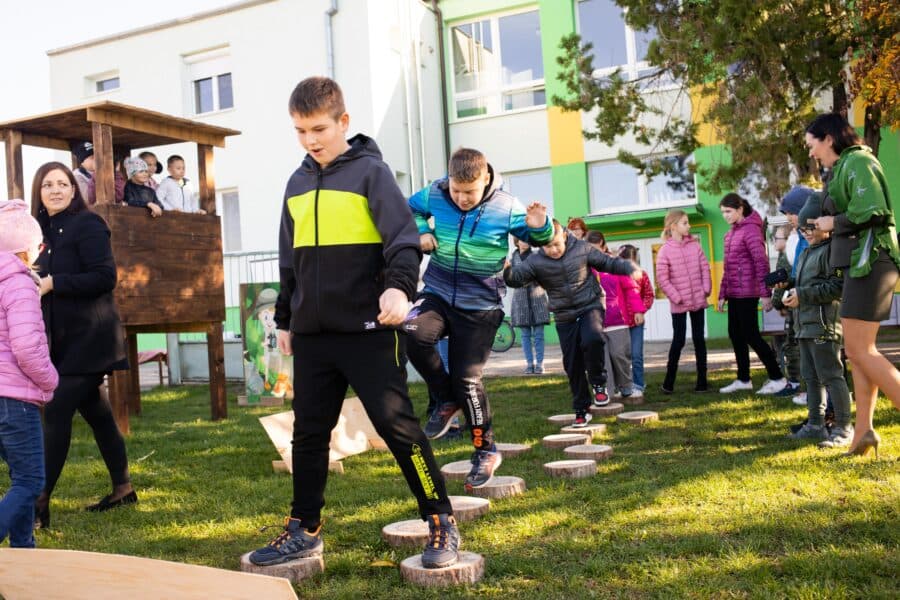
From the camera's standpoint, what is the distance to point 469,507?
166 inches

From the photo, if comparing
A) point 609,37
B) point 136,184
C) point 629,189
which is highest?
point 609,37

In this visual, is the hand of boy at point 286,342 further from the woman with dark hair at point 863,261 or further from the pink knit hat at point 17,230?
the woman with dark hair at point 863,261

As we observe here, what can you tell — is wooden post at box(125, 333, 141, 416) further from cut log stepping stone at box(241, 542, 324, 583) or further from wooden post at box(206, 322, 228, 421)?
cut log stepping stone at box(241, 542, 324, 583)

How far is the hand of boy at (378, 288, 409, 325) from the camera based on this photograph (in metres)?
3.16

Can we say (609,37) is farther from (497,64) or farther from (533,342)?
(533,342)

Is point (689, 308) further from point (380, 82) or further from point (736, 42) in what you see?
point (380, 82)

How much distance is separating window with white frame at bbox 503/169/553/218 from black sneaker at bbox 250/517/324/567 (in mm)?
17756

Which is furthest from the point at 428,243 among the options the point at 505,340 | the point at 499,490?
the point at 505,340

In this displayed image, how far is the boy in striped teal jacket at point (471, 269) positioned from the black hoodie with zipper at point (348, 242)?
1.40 metres

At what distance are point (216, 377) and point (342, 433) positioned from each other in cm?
319

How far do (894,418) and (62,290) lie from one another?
5687mm

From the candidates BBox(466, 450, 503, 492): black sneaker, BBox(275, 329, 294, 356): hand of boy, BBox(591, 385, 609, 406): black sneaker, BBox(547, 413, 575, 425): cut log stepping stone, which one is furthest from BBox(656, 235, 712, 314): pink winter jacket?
BBox(275, 329, 294, 356): hand of boy

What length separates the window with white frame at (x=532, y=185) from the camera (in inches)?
827

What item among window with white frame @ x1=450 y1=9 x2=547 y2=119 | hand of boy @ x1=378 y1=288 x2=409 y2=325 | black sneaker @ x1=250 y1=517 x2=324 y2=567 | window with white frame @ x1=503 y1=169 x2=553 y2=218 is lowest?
black sneaker @ x1=250 y1=517 x2=324 y2=567
